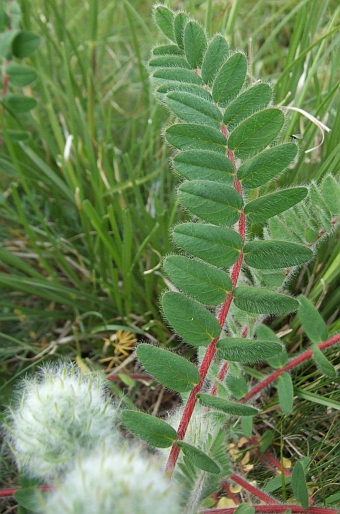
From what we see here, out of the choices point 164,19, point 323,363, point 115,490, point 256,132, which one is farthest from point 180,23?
point 115,490

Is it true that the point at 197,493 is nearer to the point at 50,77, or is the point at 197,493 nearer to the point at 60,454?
the point at 60,454

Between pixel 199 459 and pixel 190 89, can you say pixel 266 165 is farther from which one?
pixel 199 459

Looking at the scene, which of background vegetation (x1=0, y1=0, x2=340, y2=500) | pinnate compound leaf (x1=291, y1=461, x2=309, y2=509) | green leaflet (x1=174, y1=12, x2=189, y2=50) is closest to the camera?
pinnate compound leaf (x1=291, y1=461, x2=309, y2=509)

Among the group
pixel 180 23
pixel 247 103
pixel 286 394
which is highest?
pixel 180 23

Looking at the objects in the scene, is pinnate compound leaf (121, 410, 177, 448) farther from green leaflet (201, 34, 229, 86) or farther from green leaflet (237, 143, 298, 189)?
green leaflet (201, 34, 229, 86)

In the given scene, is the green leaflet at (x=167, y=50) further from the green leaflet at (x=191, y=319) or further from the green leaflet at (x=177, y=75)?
the green leaflet at (x=191, y=319)

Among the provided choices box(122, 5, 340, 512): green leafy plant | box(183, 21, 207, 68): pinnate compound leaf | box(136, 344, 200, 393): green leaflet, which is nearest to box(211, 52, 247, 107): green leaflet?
box(122, 5, 340, 512): green leafy plant

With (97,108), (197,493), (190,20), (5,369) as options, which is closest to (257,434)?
(197,493)
